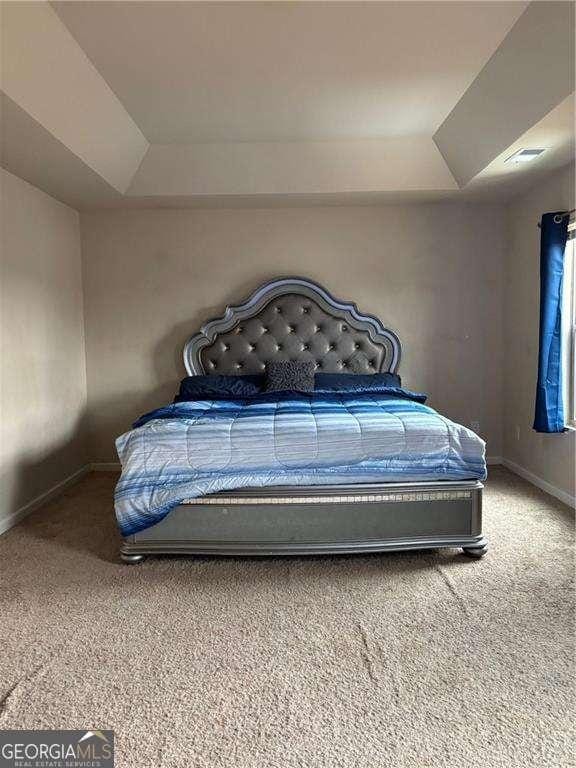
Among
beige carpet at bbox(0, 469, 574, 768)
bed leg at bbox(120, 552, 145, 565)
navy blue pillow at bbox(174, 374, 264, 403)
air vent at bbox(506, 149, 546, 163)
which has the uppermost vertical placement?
air vent at bbox(506, 149, 546, 163)

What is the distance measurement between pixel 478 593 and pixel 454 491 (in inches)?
21.3

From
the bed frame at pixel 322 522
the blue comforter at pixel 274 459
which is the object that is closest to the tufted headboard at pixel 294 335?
the blue comforter at pixel 274 459

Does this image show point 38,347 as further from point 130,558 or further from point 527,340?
point 527,340

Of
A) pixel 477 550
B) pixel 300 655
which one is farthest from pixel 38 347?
pixel 477 550

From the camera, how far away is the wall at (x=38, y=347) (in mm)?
3523

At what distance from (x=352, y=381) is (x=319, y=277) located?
106 cm

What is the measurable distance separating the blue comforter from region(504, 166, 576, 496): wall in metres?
1.39

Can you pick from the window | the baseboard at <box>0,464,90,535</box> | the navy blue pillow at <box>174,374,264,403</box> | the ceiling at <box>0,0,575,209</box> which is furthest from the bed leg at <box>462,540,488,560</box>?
the baseboard at <box>0,464,90,535</box>

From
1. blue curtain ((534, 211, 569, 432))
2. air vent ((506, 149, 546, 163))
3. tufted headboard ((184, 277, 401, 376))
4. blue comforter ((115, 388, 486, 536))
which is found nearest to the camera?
blue comforter ((115, 388, 486, 536))

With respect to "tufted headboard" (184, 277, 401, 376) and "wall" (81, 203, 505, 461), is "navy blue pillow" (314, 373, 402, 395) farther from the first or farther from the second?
"wall" (81, 203, 505, 461)

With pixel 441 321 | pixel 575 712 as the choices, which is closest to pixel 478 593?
pixel 575 712

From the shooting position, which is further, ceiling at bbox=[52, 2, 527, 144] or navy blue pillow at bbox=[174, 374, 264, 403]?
navy blue pillow at bbox=[174, 374, 264, 403]

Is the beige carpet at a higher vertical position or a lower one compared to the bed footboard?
lower

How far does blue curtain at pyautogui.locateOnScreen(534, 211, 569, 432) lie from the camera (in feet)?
11.8
